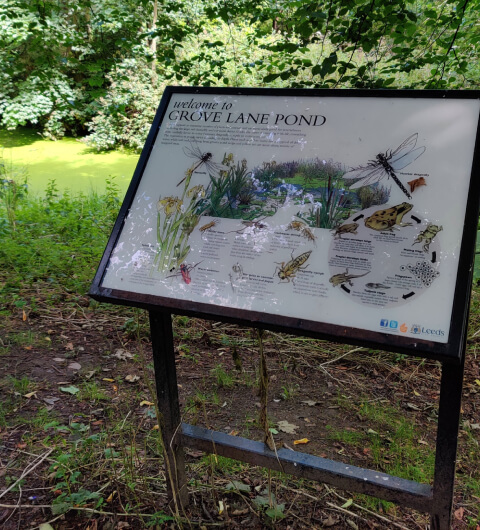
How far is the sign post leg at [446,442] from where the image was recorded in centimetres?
109

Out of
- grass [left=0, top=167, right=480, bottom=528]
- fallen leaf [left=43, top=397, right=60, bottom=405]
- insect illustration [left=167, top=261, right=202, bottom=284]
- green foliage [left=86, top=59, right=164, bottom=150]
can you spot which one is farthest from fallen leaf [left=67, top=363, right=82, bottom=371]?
green foliage [left=86, top=59, right=164, bottom=150]

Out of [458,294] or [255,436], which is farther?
A: [255,436]

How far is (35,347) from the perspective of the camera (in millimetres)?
2580

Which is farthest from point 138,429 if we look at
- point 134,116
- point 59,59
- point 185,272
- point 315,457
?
point 134,116

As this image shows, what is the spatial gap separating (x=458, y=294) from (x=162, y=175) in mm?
799

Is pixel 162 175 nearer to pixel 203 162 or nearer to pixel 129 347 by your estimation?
pixel 203 162

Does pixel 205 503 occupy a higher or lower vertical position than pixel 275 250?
lower

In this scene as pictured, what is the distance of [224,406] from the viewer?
2211 millimetres

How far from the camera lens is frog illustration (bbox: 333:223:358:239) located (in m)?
1.10

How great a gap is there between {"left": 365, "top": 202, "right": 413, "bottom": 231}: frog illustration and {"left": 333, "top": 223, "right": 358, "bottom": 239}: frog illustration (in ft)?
0.09

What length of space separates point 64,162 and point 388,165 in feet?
30.2

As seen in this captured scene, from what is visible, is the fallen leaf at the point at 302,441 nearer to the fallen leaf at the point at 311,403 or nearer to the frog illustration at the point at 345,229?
the fallen leaf at the point at 311,403

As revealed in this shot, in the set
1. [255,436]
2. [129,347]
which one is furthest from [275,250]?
[129,347]

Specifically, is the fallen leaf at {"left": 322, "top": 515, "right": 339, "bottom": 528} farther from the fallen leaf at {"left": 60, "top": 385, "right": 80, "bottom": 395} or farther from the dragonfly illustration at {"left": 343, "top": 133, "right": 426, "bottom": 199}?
the fallen leaf at {"left": 60, "top": 385, "right": 80, "bottom": 395}
